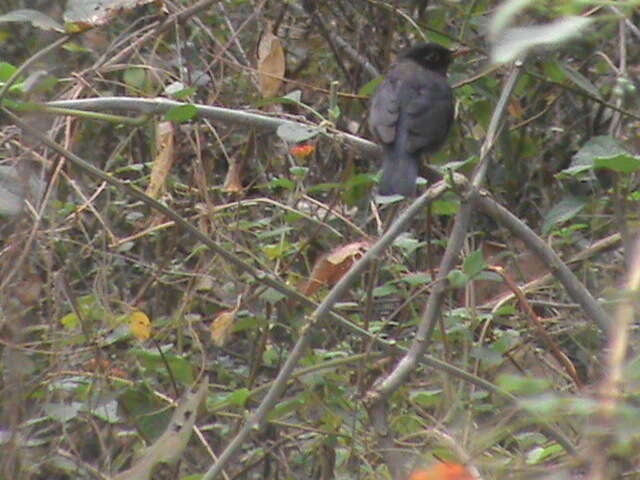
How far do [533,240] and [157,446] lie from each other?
106 cm

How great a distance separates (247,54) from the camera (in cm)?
608

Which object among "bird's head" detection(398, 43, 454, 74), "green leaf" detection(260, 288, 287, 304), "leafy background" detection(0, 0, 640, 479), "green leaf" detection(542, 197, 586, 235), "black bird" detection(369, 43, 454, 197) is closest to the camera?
"leafy background" detection(0, 0, 640, 479)

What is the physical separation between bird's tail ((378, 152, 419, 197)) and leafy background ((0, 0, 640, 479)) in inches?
6.5

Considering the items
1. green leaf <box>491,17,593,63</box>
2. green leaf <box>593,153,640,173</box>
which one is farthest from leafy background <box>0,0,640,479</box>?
green leaf <box>491,17,593,63</box>

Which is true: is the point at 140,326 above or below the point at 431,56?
below

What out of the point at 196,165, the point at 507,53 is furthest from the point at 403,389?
the point at 507,53

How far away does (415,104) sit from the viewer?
5.84 metres

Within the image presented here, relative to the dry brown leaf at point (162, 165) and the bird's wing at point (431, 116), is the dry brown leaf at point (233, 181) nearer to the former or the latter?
the dry brown leaf at point (162, 165)

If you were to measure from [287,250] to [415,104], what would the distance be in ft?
5.28

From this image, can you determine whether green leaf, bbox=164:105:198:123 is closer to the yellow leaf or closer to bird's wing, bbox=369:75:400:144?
the yellow leaf

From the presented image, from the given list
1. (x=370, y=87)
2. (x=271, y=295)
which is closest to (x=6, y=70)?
(x=271, y=295)

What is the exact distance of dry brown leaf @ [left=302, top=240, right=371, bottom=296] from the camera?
403cm

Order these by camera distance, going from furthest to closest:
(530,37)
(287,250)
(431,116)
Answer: (431,116), (287,250), (530,37)

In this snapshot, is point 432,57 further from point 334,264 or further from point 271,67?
point 334,264
